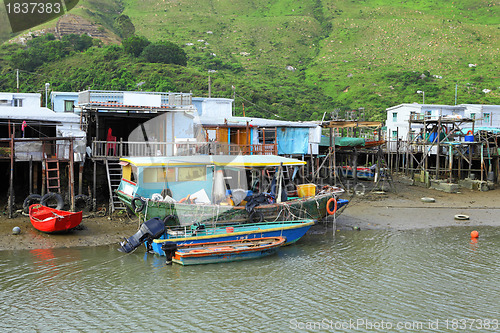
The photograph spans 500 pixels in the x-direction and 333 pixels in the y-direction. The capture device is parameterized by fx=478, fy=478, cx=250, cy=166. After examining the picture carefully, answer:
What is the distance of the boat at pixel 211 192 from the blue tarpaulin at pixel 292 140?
8.66 m

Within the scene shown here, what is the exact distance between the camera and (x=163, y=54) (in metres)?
67.7

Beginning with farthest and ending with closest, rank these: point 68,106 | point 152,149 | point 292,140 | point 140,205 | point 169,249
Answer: point 68,106 → point 292,140 → point 152,149 → point 140,205 → point 169,249

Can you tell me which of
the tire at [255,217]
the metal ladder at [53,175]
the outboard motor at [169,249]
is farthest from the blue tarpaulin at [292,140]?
the outboard motor at [169,249]

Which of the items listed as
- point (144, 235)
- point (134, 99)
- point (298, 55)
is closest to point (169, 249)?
point (144, 235)

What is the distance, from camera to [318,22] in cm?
10688

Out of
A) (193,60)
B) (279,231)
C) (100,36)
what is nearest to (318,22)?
(193,60)

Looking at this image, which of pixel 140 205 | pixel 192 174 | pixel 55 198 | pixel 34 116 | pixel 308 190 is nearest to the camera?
pixel 140 205

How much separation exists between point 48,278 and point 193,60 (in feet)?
232

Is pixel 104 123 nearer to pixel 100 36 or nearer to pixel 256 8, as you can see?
pixel 100 36

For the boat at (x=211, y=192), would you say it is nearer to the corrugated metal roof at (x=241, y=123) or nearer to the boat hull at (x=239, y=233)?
the boat hull at (x=239, y=233)

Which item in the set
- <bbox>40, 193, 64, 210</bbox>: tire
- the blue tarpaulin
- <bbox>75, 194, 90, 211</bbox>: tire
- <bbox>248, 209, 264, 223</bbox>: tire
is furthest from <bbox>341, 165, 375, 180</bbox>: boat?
<bbox>40, 193, 64, 210</bbox>: tire

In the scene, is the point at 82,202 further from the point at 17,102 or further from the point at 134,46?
the point at 134,46

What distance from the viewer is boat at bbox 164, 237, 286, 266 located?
1572 centimetres

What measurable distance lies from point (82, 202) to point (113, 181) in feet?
6.36
